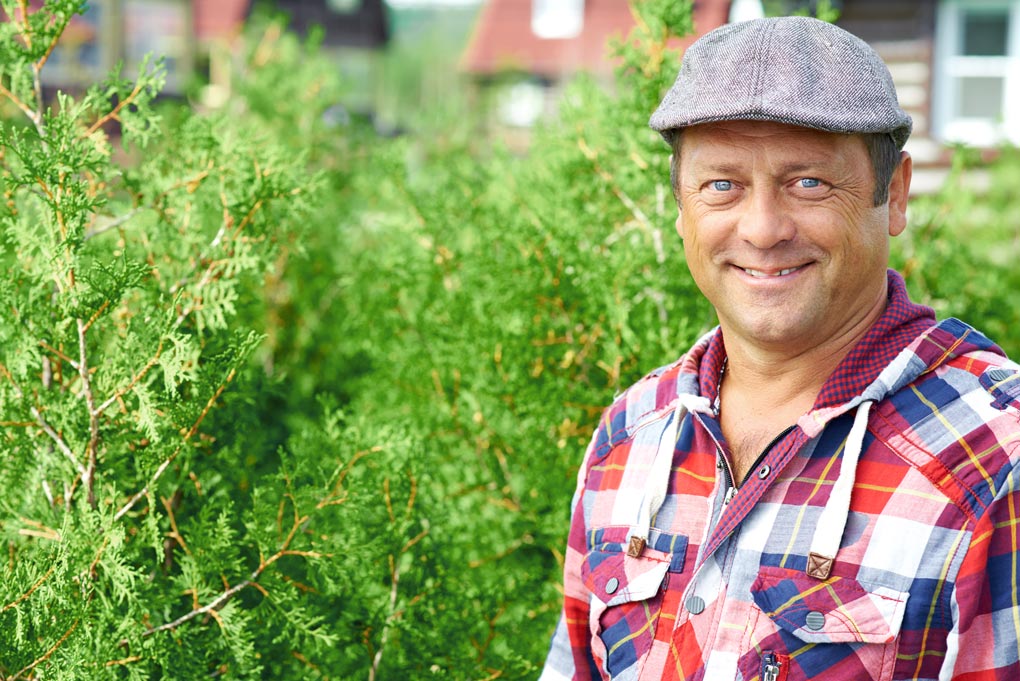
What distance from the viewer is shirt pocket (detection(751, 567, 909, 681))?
1771 millimetres

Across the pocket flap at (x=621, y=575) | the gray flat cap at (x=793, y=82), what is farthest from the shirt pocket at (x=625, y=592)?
the gray flat cap at (x=793, y=82)

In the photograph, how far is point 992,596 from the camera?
5.63 ft

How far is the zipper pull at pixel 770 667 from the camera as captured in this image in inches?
73.0

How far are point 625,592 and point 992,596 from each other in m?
0.65

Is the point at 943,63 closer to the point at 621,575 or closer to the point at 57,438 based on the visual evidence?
the point at 621,575

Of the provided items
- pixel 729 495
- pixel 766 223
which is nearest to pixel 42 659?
pixel 729 495

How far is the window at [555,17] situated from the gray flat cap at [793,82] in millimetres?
25763

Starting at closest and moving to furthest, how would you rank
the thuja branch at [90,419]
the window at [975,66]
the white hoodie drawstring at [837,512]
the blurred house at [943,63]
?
the white hoodie drawstring at [837,512] < the thuja branch at [90,419] < the blurred house at [943,63] < the window at [975,66]

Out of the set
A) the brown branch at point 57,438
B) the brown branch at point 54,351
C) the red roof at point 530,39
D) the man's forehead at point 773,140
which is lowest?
the brown branch at point 57,438

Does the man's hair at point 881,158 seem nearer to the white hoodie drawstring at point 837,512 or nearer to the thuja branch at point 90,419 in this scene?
the white hoodie drawstring at point 837,512

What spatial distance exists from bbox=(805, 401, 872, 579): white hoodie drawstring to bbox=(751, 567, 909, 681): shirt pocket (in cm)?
3

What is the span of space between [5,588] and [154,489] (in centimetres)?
40

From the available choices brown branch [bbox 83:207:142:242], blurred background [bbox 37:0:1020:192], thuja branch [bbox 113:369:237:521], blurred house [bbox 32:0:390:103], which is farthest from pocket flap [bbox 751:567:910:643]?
blurred house [bbox 32:0:390:103]

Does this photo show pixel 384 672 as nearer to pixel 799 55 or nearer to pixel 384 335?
pixel 384 335
